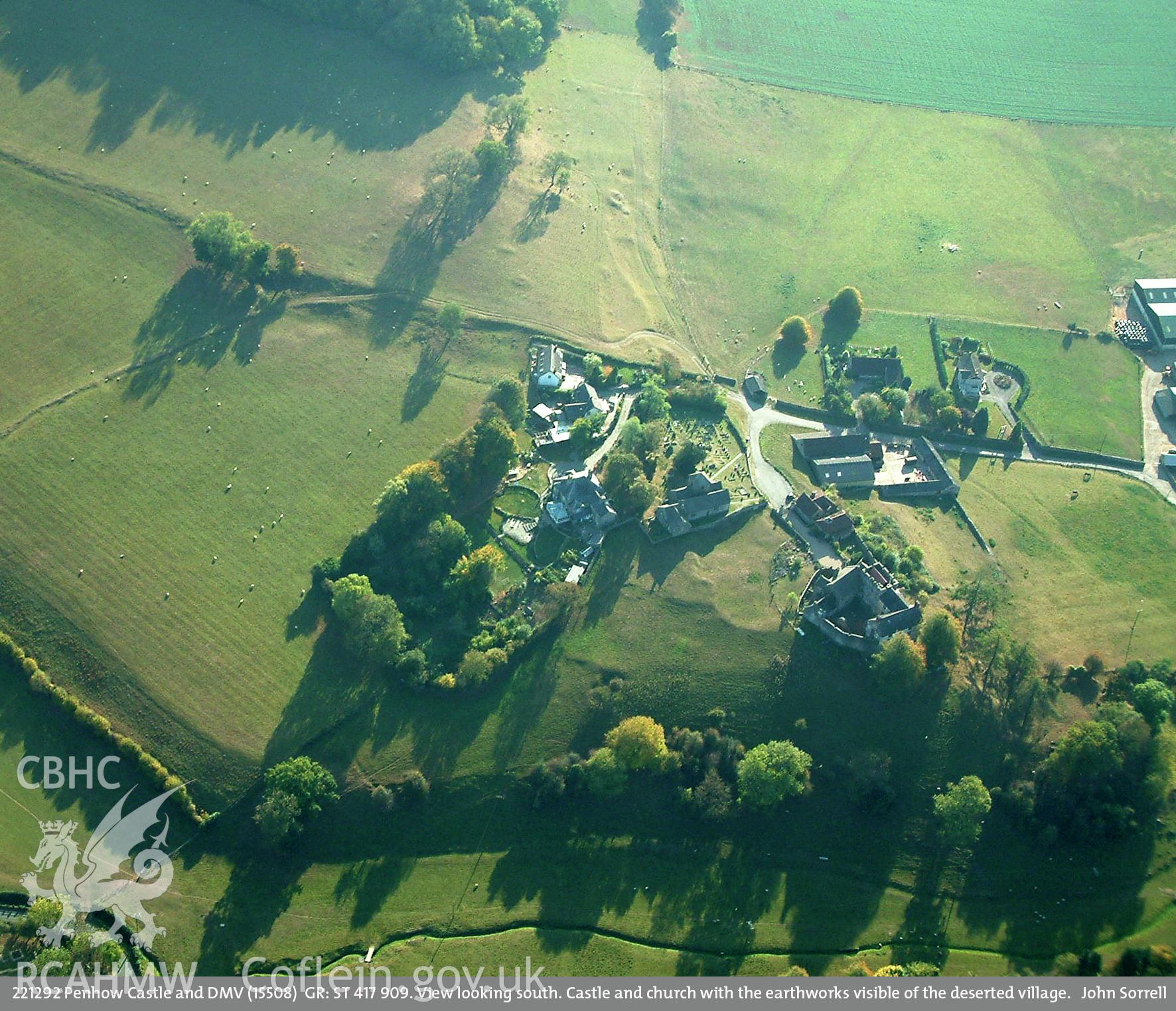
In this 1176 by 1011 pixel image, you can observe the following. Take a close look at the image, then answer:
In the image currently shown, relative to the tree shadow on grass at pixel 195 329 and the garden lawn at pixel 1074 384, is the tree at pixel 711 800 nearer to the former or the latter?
the garden lawn at pixel 1074 384

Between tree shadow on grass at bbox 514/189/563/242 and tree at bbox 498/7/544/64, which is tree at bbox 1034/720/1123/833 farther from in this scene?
tree at bbox 498/7/544/64

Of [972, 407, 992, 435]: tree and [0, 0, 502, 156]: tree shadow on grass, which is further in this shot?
[0, 0, 502, 156]: tree shadow on grass

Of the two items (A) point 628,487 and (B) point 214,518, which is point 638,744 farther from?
(B) point 214,518

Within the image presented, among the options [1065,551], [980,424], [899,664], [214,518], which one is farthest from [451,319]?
[1065,551]

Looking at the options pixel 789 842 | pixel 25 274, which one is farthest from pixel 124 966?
pixel 25 274

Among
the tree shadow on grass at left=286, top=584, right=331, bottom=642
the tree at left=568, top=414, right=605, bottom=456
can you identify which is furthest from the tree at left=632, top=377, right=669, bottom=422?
the tree shadow on grass at left=286, top=584, right=331, bottom=642
